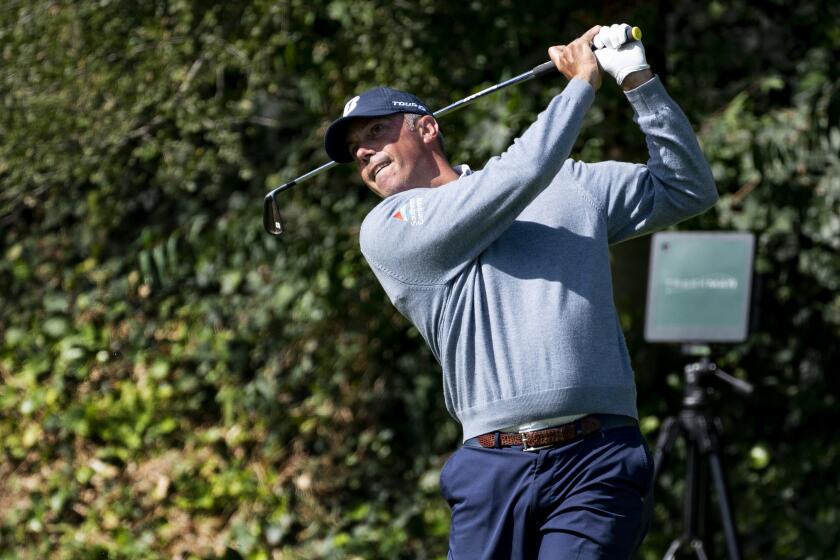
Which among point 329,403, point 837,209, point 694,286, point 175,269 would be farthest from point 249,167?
point 837,209

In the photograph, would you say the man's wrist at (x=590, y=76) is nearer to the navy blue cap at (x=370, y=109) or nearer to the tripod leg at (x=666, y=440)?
the navy blue cap at (x=370, y=109)

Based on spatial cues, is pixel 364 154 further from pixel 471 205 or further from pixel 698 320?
pixel 698 320

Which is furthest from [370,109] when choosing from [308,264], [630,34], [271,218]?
[308,264]

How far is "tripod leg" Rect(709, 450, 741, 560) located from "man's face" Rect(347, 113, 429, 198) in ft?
6.67

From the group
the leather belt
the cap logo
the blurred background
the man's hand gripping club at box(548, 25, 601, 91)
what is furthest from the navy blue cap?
the blurred background

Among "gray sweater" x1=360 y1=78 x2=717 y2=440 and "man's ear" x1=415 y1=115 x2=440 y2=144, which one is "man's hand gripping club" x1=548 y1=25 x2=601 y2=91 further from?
"man's ear" x1=415 y1=115 x2=440 y2=144

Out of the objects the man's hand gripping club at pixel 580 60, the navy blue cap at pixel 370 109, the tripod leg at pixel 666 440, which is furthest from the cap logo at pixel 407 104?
the tripod leg at pixel 666 440

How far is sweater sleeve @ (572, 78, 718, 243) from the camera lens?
97.3 inches

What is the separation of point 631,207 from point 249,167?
9.61ft

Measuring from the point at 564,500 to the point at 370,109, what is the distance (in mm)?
825

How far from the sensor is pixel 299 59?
5.04 m

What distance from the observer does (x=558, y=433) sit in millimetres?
2398

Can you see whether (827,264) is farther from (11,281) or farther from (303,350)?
(11,281)

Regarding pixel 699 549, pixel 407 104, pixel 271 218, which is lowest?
pixel 699 549
